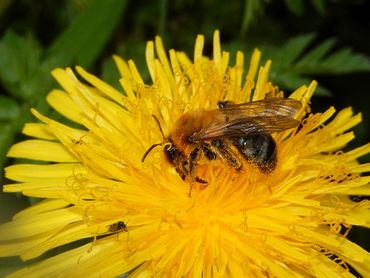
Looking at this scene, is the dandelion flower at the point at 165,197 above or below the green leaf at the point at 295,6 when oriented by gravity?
below

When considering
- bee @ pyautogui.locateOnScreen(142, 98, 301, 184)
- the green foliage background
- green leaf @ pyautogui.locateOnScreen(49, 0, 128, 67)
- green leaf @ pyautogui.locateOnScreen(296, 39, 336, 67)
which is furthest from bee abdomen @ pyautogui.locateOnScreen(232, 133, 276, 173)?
green leaf @ pyautogui.locateOnScreen(49, 0, 128, 67)

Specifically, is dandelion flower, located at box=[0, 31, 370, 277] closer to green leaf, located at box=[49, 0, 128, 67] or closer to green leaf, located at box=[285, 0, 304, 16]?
green leaf, located at box=[49, 0, 128, 67]

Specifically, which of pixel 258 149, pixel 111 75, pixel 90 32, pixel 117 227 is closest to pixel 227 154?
pixel 258 149

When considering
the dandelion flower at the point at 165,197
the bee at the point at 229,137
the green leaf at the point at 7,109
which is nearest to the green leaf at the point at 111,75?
the dandelion flower at the point at 165,197

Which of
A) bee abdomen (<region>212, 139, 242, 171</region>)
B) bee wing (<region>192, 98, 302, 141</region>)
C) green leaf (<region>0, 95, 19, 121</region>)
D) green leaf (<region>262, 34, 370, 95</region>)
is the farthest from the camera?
green leaf (<region>262, 34, 370, 95</region>)

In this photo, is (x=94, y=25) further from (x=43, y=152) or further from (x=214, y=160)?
(x=214, y=160)

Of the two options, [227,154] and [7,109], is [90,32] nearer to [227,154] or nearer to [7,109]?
[7,109]

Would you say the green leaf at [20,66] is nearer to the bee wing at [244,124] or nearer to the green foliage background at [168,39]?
the green foliage background at [168,39]
